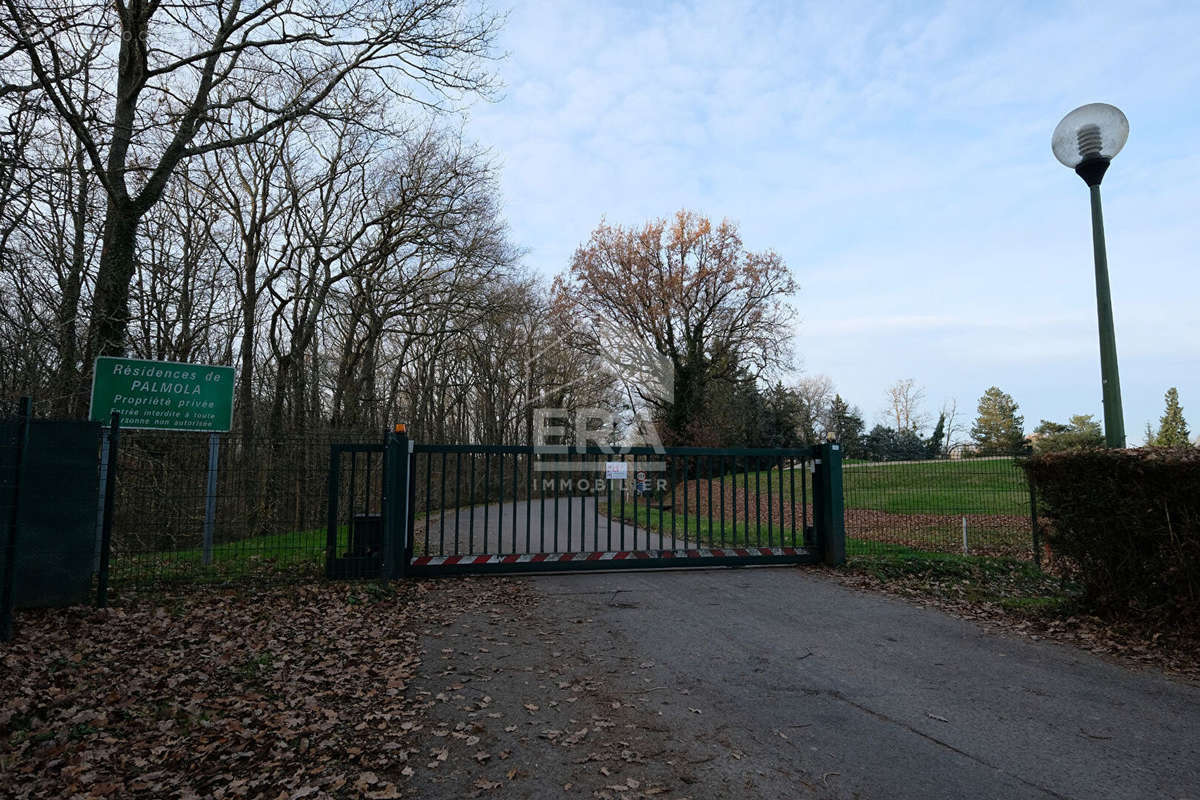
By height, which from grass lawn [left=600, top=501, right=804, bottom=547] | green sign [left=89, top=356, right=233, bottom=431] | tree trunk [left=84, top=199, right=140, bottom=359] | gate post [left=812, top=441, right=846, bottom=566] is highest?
tree trunk [left=84, top=199, right=140, bottom=359]

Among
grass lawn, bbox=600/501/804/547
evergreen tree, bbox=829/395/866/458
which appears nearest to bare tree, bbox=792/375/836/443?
evergreen tree, bbox=829/395/866/458

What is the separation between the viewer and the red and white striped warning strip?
354 inches

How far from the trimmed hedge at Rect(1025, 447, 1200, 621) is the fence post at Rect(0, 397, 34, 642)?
9.82m

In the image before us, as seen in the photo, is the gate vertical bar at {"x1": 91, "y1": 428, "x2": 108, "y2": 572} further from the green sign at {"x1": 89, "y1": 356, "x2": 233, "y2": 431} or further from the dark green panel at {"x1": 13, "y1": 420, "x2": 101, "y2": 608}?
the green sign at {"x1": 89, "y1": 356, "x2": 233, "y2": 431}

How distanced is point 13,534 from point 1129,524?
33.4 ft

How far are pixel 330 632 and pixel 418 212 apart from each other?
58.8 ft

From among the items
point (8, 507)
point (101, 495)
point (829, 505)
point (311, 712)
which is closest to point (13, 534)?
point (8, 507)

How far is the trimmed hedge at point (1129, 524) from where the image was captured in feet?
18.9

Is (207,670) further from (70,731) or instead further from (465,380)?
(465,380)

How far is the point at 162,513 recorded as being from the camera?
8.69 meters

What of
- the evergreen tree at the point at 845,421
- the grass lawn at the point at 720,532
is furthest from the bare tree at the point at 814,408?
the grass lawn at the point at 720,532

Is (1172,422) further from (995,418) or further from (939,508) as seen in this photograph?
(939,508)

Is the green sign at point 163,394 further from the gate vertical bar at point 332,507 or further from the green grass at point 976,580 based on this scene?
the green grass at point 976,580

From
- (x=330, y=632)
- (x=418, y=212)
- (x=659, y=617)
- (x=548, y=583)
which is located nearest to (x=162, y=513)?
(x=330, y=632)
